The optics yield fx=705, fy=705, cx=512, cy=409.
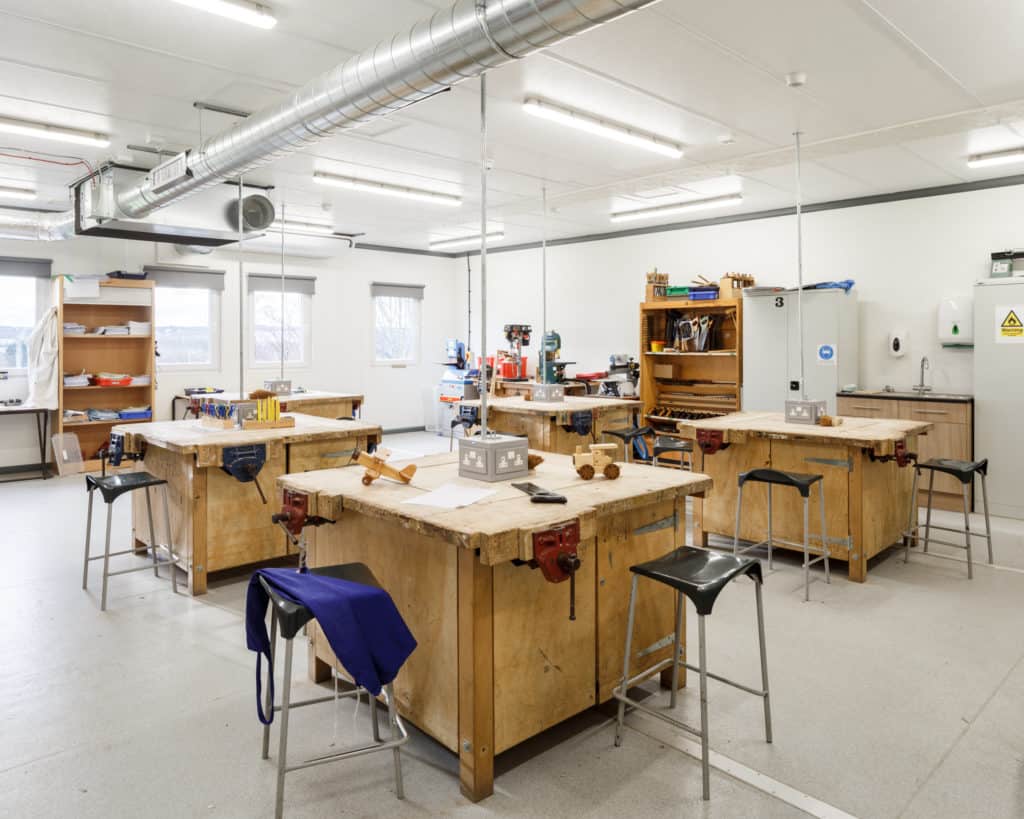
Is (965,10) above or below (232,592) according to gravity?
above

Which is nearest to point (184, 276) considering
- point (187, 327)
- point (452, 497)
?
point (187, 327)

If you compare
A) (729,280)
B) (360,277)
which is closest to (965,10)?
(729,280)

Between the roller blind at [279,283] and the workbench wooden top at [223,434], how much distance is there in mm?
4929

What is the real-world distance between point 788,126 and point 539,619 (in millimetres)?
3979

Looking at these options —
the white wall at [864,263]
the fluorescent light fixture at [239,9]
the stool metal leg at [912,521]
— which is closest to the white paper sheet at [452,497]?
the fluorescent light fixture at [239,9]

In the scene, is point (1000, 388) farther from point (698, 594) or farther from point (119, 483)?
point (119, 483)

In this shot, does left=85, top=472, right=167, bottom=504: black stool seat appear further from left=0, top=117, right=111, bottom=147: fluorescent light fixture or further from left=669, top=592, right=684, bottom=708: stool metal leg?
left=669, top=592, right=684, bottom=708: stool metal leg

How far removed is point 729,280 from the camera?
7262mm

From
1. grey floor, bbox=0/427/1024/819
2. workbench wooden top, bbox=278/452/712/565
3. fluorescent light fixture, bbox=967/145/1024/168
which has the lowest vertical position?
grey floor, bbox=0/427/1024/819

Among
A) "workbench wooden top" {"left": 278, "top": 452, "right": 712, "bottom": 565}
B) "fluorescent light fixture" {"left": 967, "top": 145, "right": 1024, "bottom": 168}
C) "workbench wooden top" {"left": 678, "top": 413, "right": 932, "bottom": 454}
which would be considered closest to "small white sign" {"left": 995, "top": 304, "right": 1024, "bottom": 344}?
"fluorescent light fixture" {"left": 967, "top": 145, "right": 1024, "bottom": 168}

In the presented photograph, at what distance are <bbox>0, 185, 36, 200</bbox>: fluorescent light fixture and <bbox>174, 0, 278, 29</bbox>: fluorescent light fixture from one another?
14.9ft

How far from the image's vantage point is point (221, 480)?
13.4 feet

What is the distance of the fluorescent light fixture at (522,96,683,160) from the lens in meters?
4.31

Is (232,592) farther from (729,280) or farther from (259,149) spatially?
(729,280)
